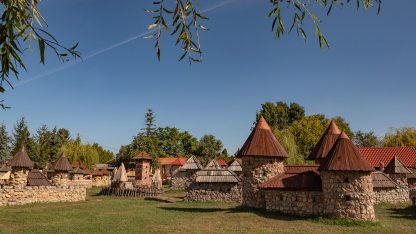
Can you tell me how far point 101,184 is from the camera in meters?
62.4

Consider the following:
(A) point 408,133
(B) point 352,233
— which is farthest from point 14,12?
(A) point 408,133

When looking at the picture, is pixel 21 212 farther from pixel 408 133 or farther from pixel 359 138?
pixel 359 138

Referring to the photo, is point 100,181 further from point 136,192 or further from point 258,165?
point 258,165

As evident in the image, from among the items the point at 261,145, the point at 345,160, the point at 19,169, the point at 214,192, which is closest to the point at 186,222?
the point at 261,145

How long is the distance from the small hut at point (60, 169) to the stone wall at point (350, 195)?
26063 millimetres

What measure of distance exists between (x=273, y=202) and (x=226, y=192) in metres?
8.10

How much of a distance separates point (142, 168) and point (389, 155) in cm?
2882

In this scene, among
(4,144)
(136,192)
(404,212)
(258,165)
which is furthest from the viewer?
(4,144)

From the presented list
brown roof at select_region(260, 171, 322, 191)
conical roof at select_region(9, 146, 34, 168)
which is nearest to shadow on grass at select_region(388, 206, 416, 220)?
brown roof at select_region(260, 171, 322, 191)

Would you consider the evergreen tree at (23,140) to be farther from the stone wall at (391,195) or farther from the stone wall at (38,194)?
the stone wall at (391,195)

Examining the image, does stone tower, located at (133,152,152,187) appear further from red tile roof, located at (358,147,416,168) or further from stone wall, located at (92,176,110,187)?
red tile roof, located at (358,147,416,168)

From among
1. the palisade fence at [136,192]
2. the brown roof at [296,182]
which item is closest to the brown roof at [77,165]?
the palisade fence at [136,192]

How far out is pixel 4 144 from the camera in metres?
61.2

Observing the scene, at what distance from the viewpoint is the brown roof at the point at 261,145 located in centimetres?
2273
